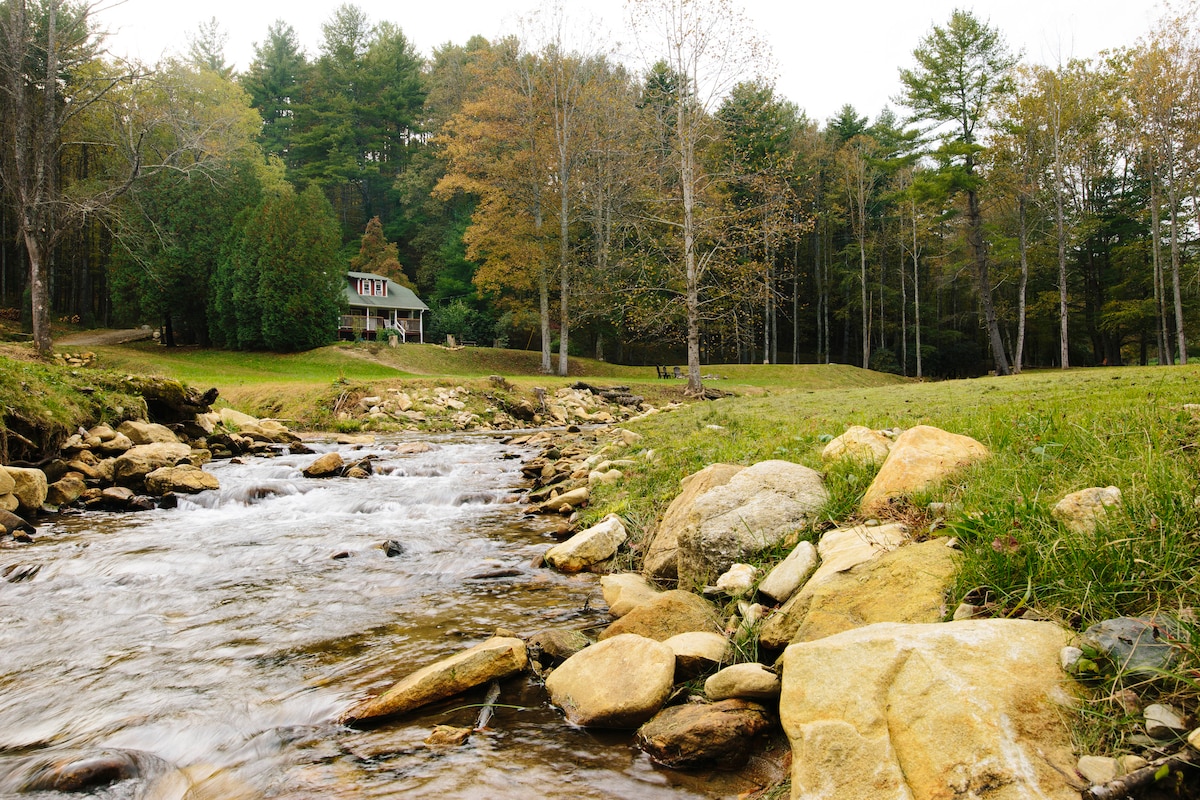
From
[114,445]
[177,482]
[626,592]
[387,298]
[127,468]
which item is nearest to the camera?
[626,592]

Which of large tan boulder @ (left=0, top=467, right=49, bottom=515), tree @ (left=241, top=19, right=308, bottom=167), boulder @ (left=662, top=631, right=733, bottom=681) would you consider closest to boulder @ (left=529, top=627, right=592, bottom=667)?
boulder @ (left=662, top=631, right=733, bottom=681)

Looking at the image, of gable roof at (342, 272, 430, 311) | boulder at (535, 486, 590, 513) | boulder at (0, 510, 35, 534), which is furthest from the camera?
gable roof at (342, 272, 430, 311)

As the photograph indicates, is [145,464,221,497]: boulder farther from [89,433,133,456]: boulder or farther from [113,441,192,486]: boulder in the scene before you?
[89,433,133,456]: boulder

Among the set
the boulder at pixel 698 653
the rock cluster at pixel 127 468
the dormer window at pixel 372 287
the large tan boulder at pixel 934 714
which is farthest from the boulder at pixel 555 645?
the dormer window at pixel 372 287

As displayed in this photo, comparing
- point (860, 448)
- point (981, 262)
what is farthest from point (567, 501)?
point (981, 262)

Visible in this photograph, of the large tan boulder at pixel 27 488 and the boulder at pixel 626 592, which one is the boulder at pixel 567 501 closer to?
the boulder at pixel 626 592

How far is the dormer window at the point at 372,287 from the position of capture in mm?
46031

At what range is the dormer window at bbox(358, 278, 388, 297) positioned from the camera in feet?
151

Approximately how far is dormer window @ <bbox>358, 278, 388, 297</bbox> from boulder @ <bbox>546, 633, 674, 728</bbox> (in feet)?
151

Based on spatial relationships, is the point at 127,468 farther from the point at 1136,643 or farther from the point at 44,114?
the point at 44,114

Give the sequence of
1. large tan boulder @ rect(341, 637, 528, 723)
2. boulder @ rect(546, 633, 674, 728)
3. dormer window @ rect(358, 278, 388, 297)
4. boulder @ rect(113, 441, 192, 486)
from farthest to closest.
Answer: dormer window @ rect(358, 278, 388, 297), boulder @ rect(113, 441, 192, 486), large tan boulder @ rect(341, 637, 528, 723), boulder @ rect(546, 633, 674, 728)

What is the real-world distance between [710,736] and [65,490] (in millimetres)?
9333

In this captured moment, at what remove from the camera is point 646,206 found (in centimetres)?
3181

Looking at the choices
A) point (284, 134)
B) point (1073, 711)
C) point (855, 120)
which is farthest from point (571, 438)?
point (284, 134)
